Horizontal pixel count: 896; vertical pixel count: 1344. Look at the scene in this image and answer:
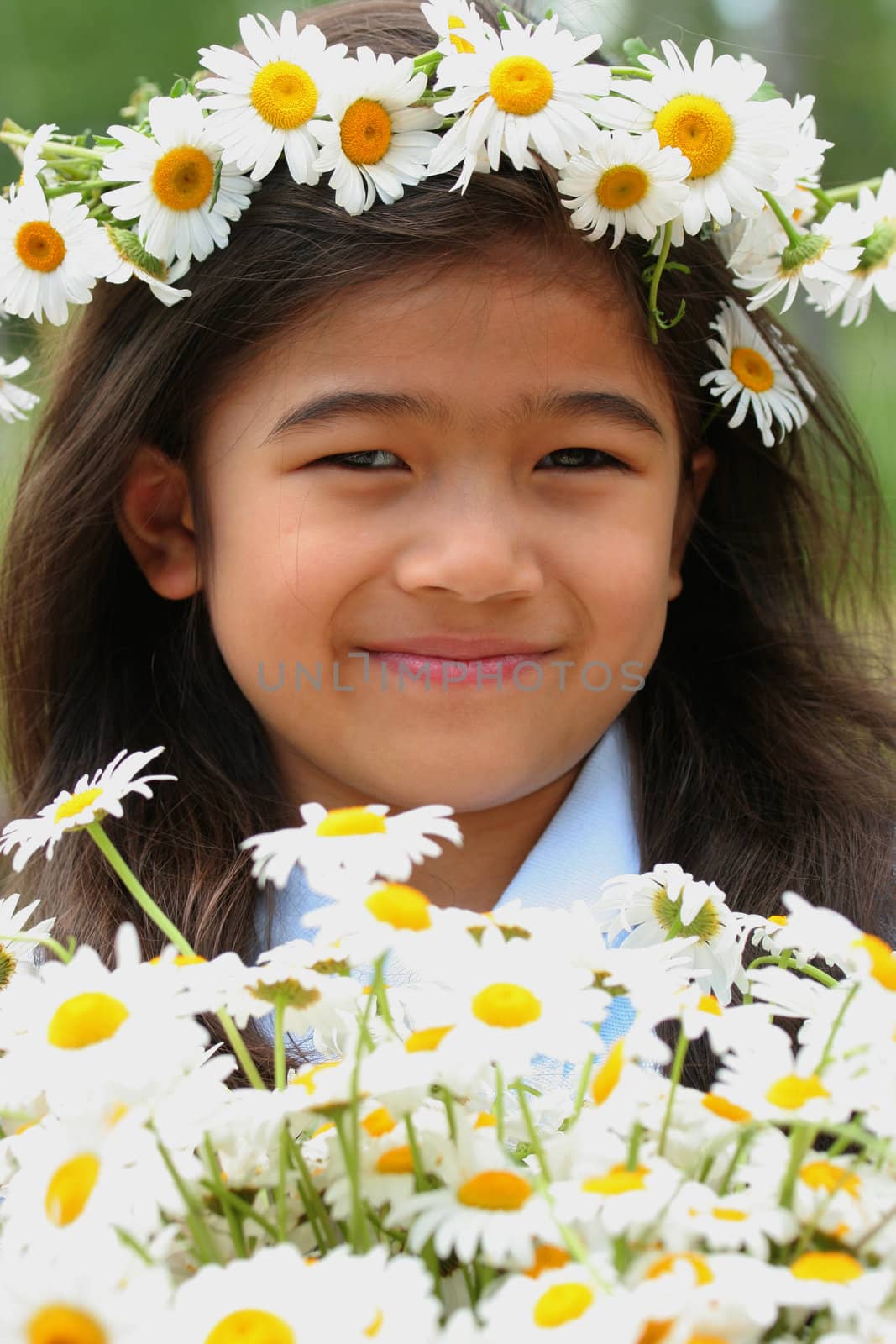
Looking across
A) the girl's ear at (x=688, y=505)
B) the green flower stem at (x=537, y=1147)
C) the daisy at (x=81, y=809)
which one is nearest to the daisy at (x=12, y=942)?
the daisy at (x=81, y=809)

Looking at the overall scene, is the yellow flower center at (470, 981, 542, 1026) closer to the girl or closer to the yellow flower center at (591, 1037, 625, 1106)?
the yellow flower center at (591, 1037, 625, 1106)

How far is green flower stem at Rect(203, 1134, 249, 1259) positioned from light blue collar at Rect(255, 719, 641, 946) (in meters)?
0.75

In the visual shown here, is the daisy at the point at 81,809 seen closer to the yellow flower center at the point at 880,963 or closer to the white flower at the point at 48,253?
the yellow flower center at the point at 880,963

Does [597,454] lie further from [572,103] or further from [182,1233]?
[182,1233]

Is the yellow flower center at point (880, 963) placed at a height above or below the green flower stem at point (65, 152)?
below

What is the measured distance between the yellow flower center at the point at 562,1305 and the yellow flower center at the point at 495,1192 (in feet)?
0.13

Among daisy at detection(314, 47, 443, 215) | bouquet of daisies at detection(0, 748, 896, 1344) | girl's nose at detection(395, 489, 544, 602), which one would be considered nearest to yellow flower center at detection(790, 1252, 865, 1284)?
bouquet of daisies at detection(0, 748, 896, 1344)

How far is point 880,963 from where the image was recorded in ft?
1.56

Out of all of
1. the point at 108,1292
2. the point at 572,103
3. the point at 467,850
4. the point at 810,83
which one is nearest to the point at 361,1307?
the point at 108,1292

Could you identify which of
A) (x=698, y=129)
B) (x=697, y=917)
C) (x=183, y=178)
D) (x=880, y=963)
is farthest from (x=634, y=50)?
(x=880, y=963)

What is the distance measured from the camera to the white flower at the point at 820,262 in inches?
43.6

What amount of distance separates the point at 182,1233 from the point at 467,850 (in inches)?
33.4

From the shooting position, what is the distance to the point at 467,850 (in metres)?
1.33

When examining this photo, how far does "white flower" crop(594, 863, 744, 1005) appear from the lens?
651 mm
